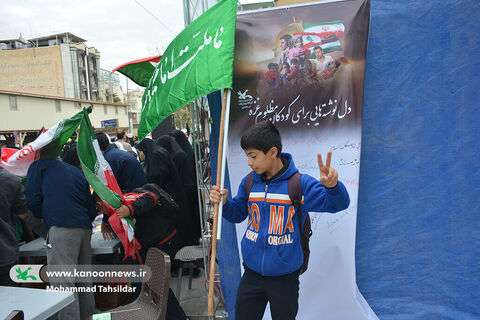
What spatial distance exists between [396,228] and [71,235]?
2.83m

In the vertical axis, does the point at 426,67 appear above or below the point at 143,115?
above

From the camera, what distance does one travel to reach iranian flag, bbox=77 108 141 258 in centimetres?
277

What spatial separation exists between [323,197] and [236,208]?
60cm

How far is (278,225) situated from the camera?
1931 mm

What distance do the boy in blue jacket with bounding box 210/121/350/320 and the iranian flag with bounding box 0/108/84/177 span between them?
167 cm

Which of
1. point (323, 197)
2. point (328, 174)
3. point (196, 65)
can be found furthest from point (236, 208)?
point (196, 65)

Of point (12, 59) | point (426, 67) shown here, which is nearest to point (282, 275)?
point (426, 67)

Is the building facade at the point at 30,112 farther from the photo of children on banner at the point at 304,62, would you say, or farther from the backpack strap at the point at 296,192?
the backpack strap at the point at 296,192

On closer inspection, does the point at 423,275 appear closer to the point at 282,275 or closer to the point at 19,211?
the point at 282,275

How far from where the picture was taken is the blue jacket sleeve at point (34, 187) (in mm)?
2932

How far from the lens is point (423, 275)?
111 inches
